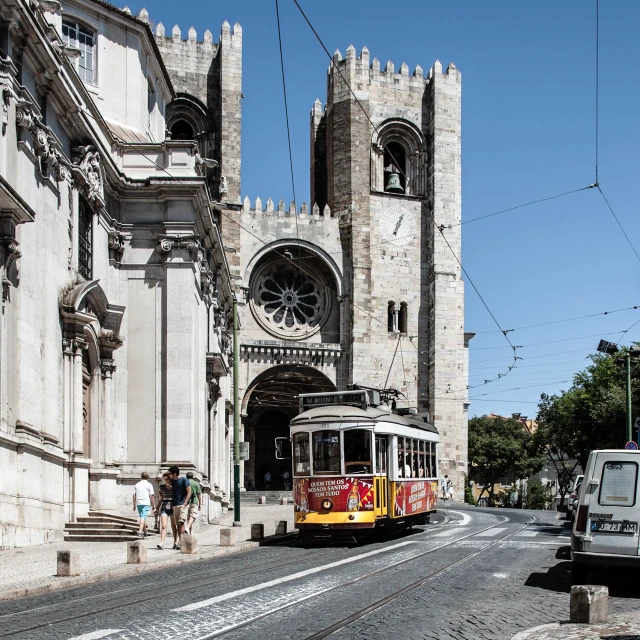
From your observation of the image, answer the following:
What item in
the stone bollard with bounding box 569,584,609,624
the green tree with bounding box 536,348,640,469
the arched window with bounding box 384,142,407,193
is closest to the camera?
the stone bollard with bounding box 569,584,609,624

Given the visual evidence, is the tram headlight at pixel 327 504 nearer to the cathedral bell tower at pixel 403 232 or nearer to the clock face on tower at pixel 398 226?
the cathedral bell tower at pixel 403 232

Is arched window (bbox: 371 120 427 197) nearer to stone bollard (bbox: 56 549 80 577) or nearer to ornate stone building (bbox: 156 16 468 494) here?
ornate stone building (bbox: 156 16 468 494)

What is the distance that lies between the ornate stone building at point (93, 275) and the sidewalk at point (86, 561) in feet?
2.81

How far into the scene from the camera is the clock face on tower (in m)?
56.8

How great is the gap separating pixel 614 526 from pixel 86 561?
8.09 metres

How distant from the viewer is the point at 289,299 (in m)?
56.4

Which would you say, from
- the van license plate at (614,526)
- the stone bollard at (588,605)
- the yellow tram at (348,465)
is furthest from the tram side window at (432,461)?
the stone bollard at (588,605)

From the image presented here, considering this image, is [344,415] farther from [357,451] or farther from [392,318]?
[392,318]

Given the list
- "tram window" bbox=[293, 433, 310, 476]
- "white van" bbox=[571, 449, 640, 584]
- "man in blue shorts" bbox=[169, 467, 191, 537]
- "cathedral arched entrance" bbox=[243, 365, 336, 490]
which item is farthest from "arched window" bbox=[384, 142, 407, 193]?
"white van" bbox=[571, 449, 640, 584]

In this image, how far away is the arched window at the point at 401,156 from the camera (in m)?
57.8

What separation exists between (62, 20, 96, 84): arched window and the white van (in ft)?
66.5

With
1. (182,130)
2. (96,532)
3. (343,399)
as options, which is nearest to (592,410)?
(182,130)

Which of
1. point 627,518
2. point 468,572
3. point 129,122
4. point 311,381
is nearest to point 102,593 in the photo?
point 468,572

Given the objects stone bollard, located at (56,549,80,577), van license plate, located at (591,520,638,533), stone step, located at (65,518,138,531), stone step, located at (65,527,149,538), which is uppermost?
van license plate, located at (591,520,638,533)
